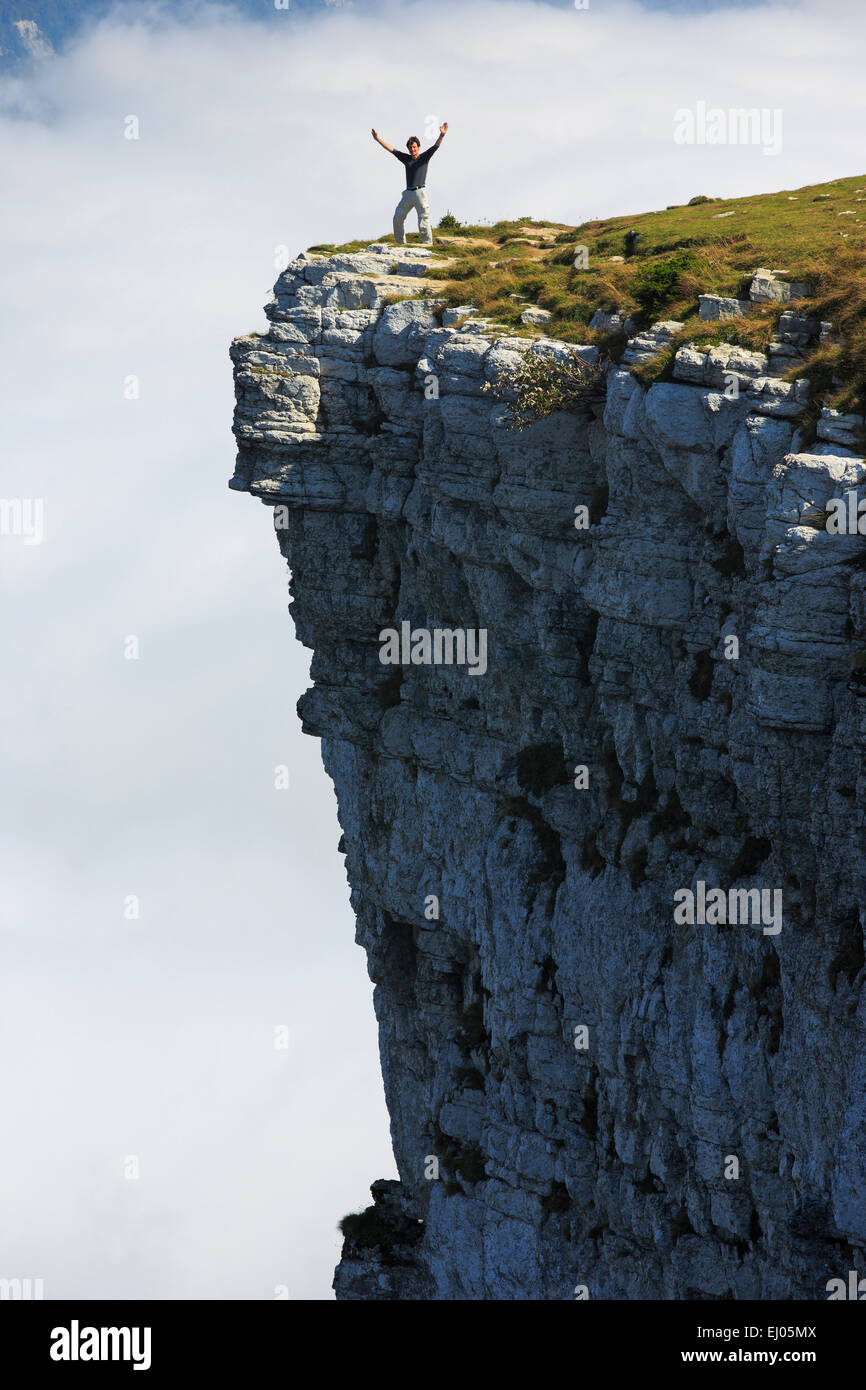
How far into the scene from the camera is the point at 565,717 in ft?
195

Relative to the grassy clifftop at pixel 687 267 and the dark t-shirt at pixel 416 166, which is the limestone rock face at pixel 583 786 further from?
the dark t-shirt at pixel 416 166

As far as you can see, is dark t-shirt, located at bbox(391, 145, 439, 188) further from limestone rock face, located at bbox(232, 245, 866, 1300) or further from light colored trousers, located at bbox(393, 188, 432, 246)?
limestone rock face, located at bbox(232, 245, 866, 1300)

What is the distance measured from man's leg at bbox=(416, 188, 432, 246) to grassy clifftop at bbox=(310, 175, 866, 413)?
25.6 inches

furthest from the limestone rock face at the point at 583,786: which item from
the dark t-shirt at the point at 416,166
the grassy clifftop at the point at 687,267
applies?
the dark t-shirt at the point at 416,166

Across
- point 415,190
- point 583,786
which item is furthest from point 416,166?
point 583,786

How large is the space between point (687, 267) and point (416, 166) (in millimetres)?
19688

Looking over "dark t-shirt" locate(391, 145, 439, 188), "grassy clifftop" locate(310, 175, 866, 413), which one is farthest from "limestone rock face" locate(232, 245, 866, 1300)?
"dark t-shirt" locate(391, 145, 439, 188)

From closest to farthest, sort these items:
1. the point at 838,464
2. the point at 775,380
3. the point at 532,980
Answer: the point at 838,464 < the point at 775,380 < the point at 532,980

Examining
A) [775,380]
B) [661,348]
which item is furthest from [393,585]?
[775,380]

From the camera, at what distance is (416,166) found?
7031cm

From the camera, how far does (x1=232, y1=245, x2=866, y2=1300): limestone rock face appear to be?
4412 centimetres

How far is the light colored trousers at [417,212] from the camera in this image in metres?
71.3

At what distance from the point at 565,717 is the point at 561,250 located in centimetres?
2065

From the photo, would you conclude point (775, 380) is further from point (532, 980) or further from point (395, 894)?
point (395, 894)
